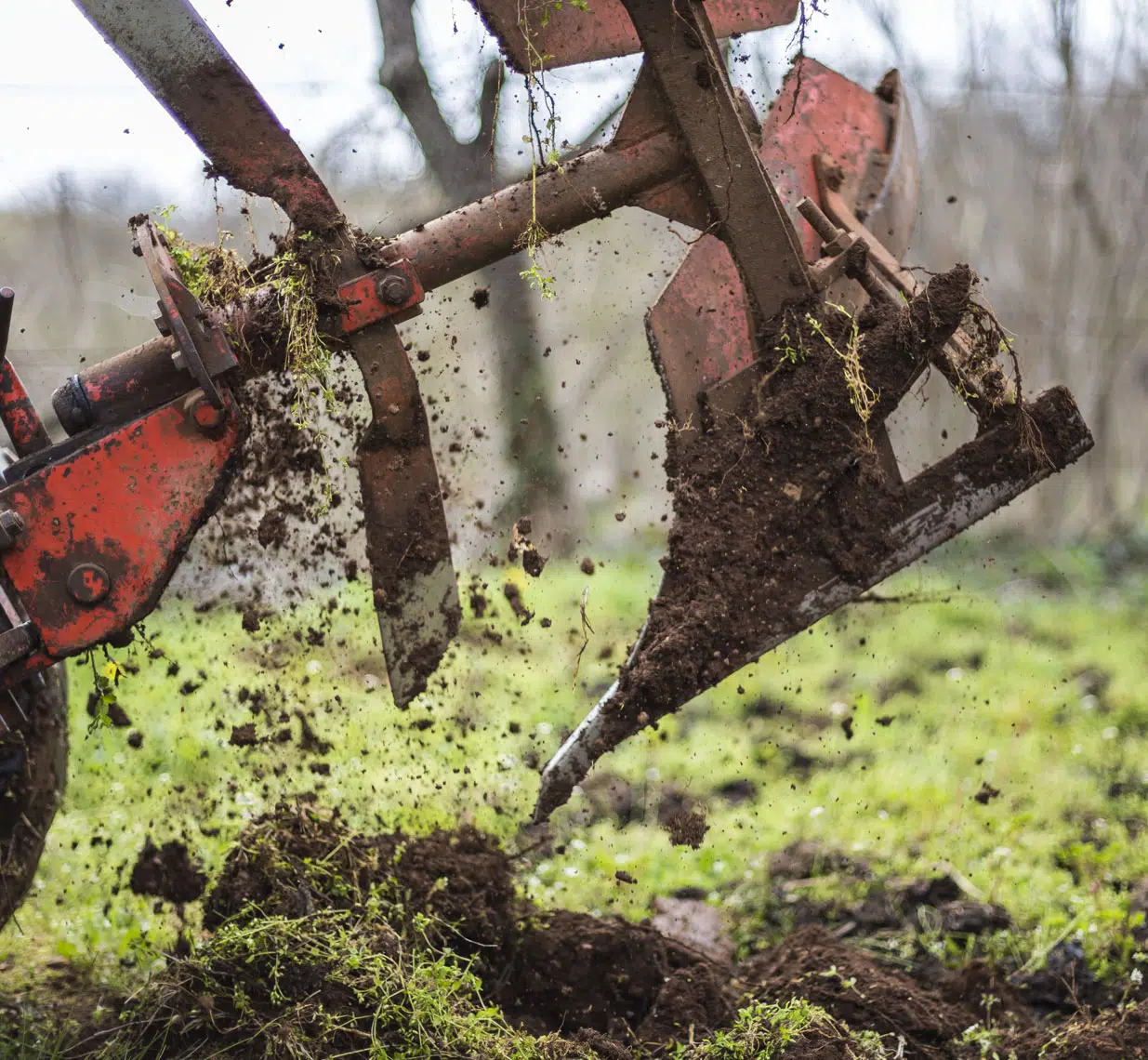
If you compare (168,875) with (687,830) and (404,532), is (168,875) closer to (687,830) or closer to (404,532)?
(404,532)

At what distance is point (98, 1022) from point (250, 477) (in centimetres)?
163

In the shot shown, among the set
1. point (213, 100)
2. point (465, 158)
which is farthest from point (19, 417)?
point (465, 158)

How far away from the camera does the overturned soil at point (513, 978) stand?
101 inches

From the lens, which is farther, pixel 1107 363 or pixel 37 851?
pixel 1107 363

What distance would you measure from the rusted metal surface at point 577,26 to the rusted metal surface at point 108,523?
1.17 meters

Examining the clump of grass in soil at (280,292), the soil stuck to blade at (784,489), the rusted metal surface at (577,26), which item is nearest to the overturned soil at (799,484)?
the soil stuck to blade at (784,489)

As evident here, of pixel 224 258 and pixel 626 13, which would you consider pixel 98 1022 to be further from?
pixel 626 13

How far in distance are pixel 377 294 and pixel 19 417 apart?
923 millimetres

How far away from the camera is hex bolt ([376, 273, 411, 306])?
2518mm

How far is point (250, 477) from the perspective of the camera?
9.00 ft

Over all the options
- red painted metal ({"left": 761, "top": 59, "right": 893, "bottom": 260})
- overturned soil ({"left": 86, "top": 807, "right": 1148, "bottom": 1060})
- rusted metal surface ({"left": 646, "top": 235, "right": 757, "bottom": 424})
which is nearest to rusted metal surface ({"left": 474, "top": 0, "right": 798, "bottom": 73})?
red painted metal ({"left": 761, "top": 59, "right": 893, "bottom": 260})

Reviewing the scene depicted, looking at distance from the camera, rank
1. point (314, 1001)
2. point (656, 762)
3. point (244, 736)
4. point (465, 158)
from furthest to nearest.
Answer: point (465, 158), point (656, 762), point (244, 736), point (314, 1001)

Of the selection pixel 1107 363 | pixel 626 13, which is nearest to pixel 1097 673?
pixel 1107 363

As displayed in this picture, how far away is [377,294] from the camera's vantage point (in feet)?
8.29
